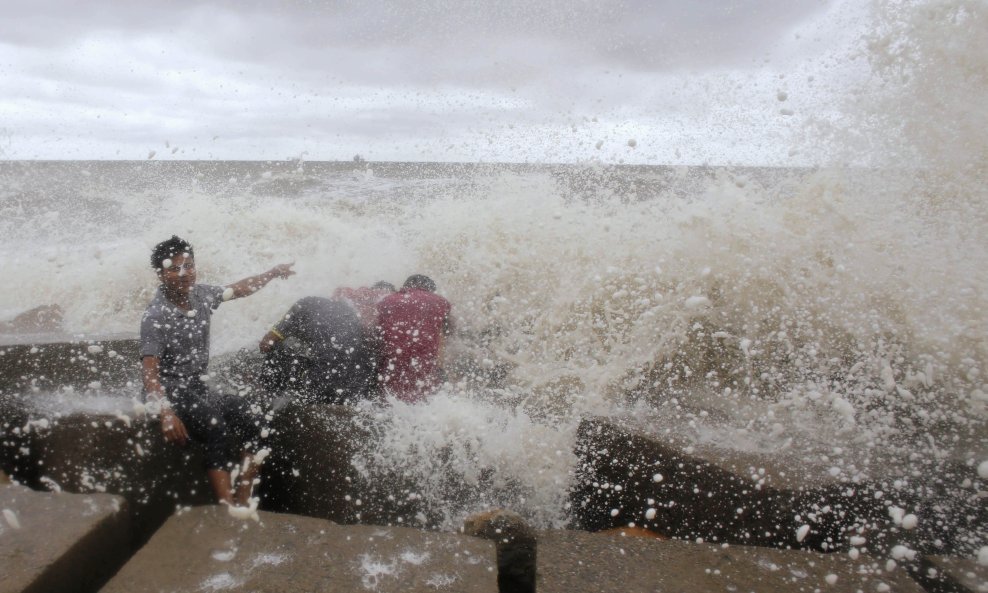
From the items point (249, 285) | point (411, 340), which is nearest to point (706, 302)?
point (411, 340)

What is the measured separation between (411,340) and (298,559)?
230 centimetres

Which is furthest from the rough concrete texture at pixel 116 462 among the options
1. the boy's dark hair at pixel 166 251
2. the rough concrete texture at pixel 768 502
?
the rough concrete texture at pixel 768 502

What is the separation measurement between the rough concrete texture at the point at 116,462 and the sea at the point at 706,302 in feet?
3.38

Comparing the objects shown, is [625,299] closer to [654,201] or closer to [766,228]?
[766,228]

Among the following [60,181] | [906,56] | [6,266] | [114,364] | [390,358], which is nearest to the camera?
[114,364]

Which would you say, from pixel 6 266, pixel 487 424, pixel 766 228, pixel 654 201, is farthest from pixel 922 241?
pixel 6 266

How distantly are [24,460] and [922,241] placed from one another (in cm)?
608

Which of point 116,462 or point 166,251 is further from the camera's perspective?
point 166,251

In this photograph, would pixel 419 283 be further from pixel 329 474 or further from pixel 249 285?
pixel 329 474

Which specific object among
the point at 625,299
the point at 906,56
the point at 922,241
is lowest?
the point at 625,299

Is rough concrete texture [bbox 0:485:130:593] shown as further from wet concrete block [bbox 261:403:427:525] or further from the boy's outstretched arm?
the boy's outstretched arm

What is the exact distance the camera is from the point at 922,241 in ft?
14.8

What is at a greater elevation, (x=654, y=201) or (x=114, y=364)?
(x=654, y=201)

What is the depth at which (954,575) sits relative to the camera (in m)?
1.83
